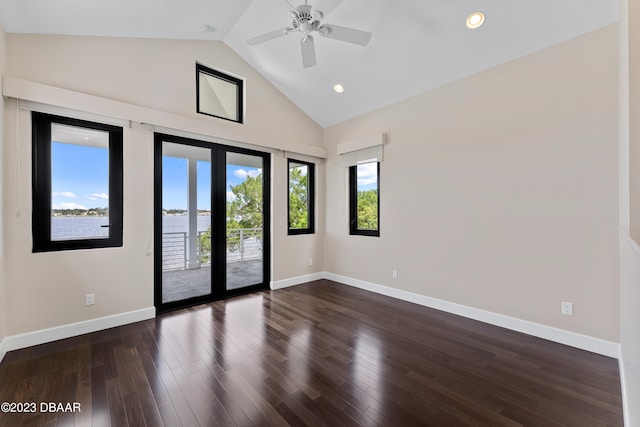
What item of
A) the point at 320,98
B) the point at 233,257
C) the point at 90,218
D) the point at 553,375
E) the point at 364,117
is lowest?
the point at 553,375

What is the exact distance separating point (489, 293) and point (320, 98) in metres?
3.63

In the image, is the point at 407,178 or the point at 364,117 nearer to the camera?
the point at 407,178

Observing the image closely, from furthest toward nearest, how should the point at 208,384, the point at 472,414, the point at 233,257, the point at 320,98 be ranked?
1. the point at 320,98
2. the point at 233,257
3. the point at 208,384
4. the point at 472,414

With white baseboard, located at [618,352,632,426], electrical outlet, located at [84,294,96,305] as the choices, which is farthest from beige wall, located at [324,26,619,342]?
electrical outlet, located at [84,294,96,305]

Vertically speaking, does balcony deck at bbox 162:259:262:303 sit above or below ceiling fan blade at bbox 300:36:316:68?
below

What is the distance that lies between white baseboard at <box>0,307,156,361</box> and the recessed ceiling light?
4590mm

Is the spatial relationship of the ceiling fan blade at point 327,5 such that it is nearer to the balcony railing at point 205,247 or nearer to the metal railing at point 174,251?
the balcony railing at point 205,247

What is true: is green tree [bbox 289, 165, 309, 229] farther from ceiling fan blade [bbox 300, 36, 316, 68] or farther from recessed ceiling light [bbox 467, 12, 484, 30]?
recessed ceiling light [bbox 467, 12, 484, 30]

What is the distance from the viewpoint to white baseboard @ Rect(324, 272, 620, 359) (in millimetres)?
2428

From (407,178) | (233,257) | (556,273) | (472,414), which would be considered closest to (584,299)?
(556,273)

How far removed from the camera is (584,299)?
252 cm

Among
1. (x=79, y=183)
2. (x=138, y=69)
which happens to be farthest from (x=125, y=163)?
(x=138, y=69)

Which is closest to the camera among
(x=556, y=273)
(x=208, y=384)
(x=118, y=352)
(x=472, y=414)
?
(x=472, y=414)

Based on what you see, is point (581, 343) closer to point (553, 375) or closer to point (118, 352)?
point (553, 375)
